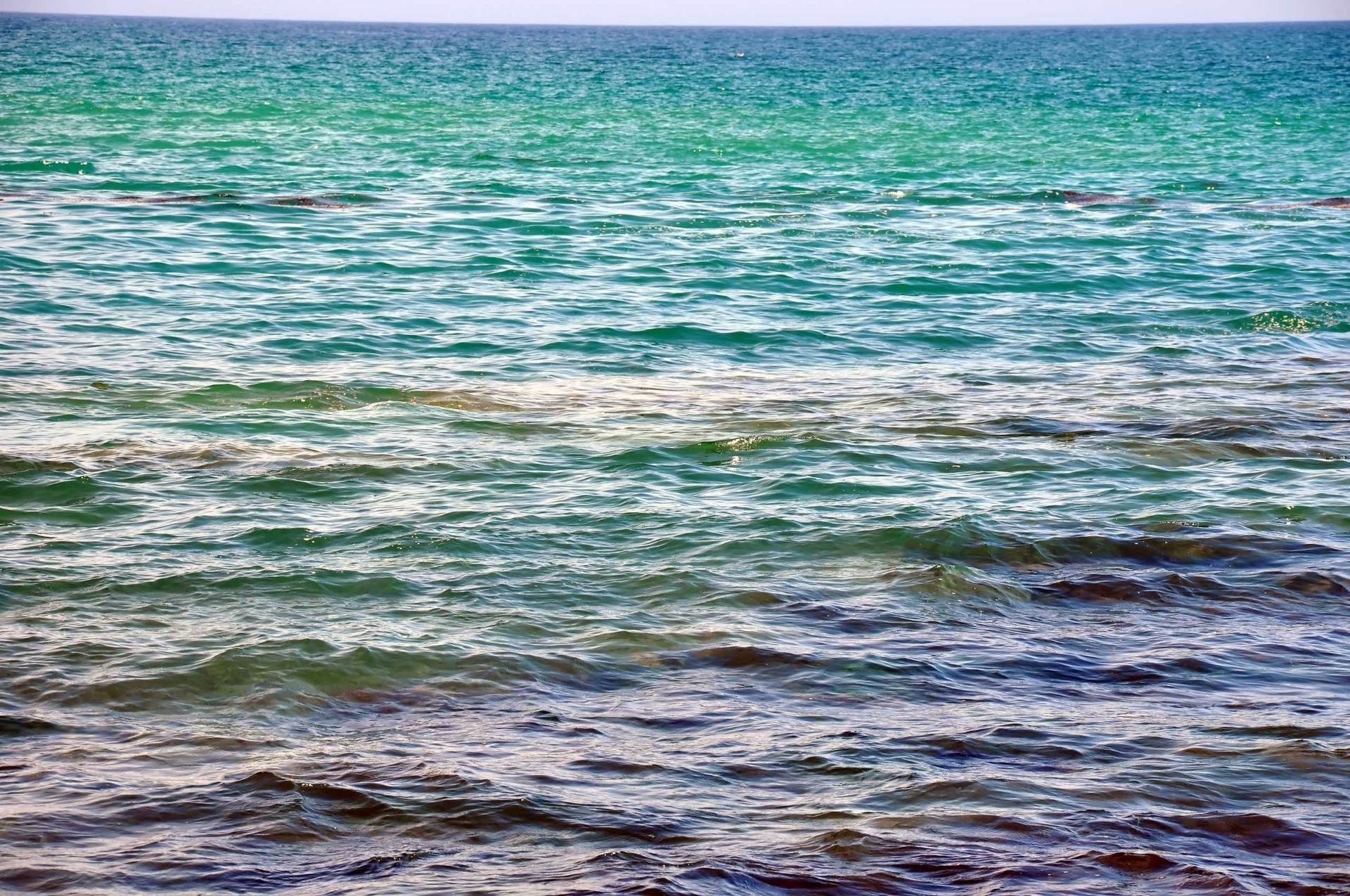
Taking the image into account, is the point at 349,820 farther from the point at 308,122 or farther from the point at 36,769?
the point at 308,122

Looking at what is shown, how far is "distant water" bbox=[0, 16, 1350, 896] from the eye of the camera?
5.91m

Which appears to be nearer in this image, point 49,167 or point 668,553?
point 668,553

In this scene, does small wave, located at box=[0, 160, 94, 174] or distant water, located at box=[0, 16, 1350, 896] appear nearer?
distant water, located at box=[0, 16, 1350, 896]

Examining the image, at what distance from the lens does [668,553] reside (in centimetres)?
945

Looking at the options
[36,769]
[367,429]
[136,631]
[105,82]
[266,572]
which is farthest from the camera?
[105,82]

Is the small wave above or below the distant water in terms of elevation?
above

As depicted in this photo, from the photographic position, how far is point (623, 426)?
1241 cm

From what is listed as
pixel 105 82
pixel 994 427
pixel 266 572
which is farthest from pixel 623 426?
pixel 105 82

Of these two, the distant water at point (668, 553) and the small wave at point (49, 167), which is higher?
the small wave at point (49, 167)

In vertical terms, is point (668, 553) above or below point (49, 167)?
below

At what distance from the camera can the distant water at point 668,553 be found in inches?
233

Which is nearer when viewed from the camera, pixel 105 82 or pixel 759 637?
pixel 759 637

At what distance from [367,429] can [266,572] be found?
3339 mm

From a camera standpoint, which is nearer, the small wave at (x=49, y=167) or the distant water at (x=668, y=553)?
the distant water at (x=668, y=553)
